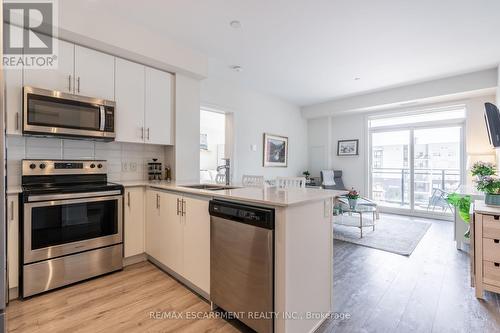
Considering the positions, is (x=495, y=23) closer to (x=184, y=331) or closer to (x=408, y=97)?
(x=408, y=97)

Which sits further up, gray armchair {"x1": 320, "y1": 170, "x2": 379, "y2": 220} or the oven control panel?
the oven control panel

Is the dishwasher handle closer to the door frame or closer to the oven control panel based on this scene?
the oven control panel

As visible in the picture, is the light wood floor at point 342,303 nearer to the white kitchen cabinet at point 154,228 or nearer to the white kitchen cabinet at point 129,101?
the white kitchen cabinet at point 154,228

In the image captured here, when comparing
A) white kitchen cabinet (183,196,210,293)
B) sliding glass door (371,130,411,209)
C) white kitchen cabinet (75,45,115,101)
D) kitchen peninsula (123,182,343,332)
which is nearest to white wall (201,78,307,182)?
white kitchen cabinet (75,45,115,101)

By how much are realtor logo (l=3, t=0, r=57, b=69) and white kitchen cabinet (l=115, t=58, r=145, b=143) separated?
23.8 inches

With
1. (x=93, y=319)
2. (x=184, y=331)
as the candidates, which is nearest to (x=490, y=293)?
(x=184, y=331)

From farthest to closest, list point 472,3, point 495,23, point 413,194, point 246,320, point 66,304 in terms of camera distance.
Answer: point 413,194, point 495,23, point 472,3, point 66,304, point 246,320

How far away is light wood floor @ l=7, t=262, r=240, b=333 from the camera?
1.67m

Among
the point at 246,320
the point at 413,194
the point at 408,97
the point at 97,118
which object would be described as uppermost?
the point at 408,97

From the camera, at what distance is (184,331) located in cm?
164

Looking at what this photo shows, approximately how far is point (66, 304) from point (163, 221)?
3.15 feet

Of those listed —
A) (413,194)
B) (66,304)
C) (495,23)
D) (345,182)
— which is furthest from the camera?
(345,182)

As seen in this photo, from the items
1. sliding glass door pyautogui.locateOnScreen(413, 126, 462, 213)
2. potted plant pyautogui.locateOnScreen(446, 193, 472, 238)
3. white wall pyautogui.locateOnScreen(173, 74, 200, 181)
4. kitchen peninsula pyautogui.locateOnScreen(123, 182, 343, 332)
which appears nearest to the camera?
kitchen peninsula pyautogui.locateOnScreen(123, 182, 343, 332)

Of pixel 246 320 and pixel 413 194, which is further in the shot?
pixel 413 194
